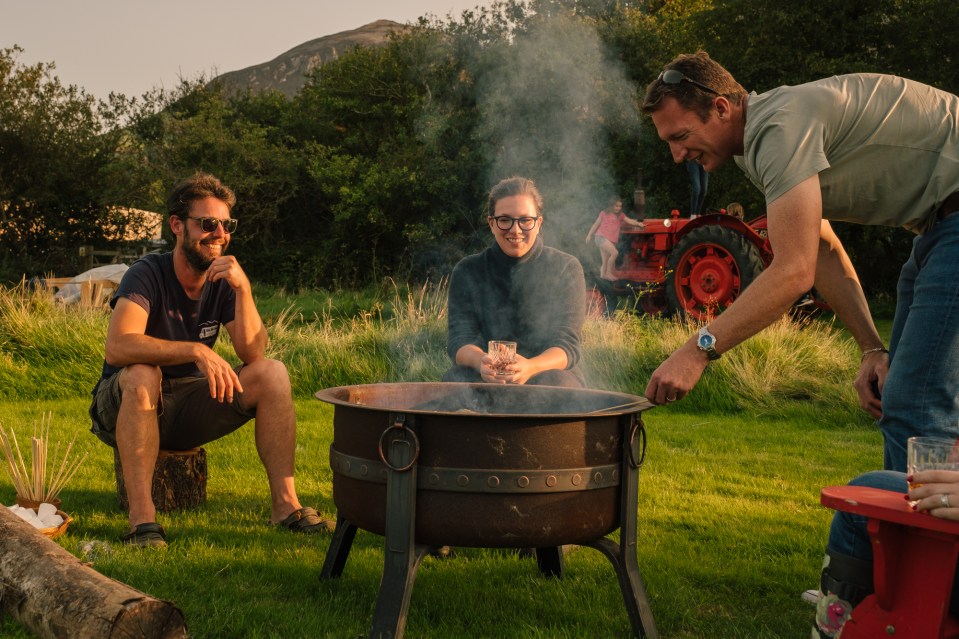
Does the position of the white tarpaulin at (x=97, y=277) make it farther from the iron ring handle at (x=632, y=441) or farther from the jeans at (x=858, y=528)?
the jeans at (x=858, y=528)

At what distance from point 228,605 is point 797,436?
170 inches

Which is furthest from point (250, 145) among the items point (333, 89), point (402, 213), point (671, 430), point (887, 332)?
point (671, 430)

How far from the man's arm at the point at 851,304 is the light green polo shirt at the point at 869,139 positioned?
0.32m

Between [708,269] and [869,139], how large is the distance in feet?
23.8

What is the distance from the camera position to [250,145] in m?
21.1

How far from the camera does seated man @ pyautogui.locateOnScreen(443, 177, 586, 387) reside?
12.1ft

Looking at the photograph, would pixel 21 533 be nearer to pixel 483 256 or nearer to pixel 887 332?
pixel 483 256

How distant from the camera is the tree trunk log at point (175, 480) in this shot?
380 cm

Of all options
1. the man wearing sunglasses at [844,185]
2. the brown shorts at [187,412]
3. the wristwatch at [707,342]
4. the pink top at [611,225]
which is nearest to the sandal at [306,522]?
the brown shorts at [187,412]

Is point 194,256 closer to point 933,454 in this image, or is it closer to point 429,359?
point 933,454

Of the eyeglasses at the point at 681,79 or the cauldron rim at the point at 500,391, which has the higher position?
the eyeglasses at the point at 681,79

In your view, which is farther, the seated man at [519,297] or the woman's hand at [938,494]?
the seated man at [519,297]

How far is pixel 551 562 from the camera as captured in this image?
10.5 feet

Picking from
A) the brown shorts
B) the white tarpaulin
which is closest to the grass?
the brown shorts
